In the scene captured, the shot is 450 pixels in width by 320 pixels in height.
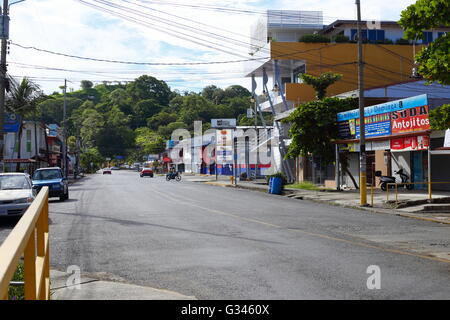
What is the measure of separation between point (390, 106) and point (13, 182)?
20235 mm

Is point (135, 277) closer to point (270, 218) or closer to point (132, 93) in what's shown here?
point (270, 218)

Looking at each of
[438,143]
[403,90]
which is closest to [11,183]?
[438,143]

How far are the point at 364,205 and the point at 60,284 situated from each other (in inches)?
653

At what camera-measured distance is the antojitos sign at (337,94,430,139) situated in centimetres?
2591

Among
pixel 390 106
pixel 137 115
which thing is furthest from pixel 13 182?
pixel 137 115

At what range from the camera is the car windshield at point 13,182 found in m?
17.0

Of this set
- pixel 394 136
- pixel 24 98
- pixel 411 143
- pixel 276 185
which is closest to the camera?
pixel 411 143

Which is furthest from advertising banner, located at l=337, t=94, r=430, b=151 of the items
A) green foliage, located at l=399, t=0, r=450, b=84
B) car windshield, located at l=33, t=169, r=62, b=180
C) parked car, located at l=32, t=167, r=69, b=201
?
car windshield, located at l=33, t=169, r=62, b=180

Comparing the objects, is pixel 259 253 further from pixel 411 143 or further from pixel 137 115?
pixel 137 115

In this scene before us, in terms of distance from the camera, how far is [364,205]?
71.3 ft

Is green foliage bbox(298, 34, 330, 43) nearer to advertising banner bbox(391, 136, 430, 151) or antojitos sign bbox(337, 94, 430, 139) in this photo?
antojitos sign bbox(337, 94, 430, 139)

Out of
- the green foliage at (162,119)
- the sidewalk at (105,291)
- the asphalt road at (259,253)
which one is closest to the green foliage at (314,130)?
the asphalt road at (259,253)

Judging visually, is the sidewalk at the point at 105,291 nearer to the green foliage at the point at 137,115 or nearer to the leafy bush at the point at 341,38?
the leafy bush at the point at 341,38

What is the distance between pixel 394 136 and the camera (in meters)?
26.2
